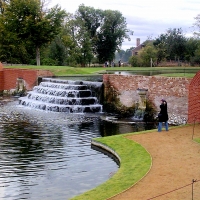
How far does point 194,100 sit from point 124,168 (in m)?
8.37

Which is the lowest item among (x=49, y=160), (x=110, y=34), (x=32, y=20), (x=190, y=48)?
(x=49, y=160)

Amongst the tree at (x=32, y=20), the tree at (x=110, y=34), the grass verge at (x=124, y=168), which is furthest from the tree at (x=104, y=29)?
the grass verge at (x=124, y=168)

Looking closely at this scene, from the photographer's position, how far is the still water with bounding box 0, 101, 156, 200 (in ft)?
33.0

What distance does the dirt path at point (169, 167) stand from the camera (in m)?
8.97

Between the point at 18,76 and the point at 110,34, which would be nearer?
the point at 18,76

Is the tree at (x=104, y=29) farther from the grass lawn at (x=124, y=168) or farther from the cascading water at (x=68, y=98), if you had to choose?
the grass lawn at (x=124, y=168)

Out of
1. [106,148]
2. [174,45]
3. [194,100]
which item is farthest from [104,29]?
[106,148]

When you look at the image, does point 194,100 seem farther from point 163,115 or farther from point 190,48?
point 190,48

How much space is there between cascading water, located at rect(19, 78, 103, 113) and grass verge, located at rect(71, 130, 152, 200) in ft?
31.9

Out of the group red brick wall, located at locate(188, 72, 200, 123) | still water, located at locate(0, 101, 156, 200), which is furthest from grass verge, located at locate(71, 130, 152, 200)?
red brick wall, located at locate(188, 72, 200, 123)

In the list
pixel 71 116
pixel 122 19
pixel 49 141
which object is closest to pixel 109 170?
pixel 49 141

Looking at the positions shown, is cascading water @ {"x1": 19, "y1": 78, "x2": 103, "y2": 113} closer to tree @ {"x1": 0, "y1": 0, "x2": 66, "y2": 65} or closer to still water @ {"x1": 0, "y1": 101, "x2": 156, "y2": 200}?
still water @ {"x1": 0, "y1": 101, "x2": 156, "y2": 200}

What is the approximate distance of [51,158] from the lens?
12.9 meters

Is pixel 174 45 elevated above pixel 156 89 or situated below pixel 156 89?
above
